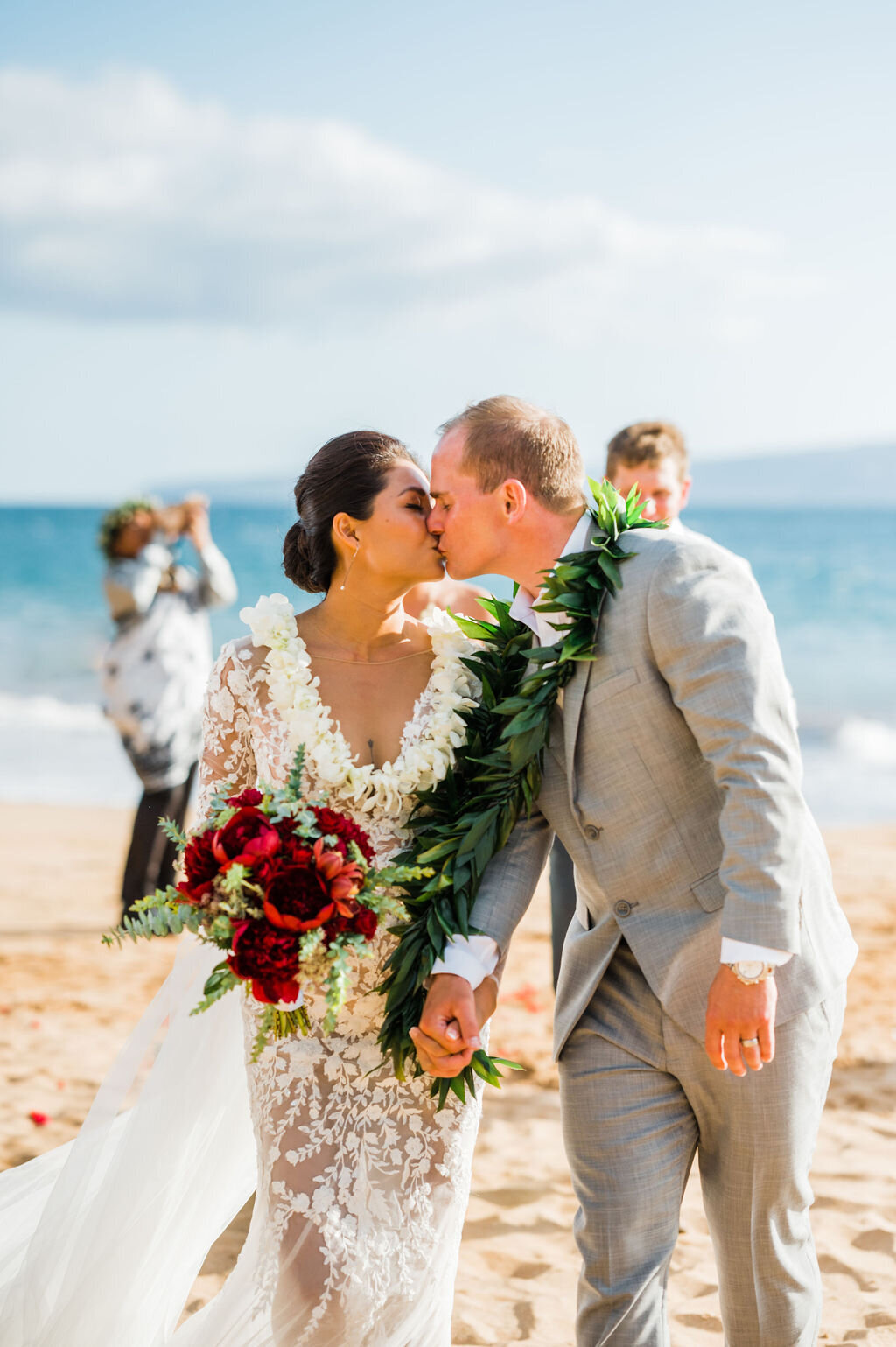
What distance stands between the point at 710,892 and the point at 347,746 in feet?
3.36

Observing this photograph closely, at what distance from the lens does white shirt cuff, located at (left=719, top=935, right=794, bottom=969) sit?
2.48 m

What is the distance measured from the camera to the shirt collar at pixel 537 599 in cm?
300

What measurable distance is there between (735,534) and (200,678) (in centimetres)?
4317

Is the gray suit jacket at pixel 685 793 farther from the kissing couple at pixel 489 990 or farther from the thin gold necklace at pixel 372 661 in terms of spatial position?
the thin gold necklace at pixel 372 661

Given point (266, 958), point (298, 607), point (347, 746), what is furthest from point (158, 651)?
point (266, 958)

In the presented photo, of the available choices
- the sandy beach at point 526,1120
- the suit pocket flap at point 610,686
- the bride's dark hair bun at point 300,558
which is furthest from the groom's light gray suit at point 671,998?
the sandy beach at point 526,1120

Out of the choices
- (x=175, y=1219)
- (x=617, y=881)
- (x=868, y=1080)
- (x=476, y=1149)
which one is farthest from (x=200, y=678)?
(x=617, y=881)

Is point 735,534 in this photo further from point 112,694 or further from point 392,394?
point 112,694

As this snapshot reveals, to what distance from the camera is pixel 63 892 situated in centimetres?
1052

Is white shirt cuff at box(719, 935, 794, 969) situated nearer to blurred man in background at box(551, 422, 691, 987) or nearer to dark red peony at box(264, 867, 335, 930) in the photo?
dark red peony at box(264, 867, 335, 930)

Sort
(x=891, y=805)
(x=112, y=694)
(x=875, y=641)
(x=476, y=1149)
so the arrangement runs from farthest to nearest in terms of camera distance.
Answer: (x=875, y=641) < (x=891, y=805) < (x=112, y=694) < (x=476, y=1149)

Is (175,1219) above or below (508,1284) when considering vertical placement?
above

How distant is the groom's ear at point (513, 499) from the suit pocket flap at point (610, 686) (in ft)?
1.68

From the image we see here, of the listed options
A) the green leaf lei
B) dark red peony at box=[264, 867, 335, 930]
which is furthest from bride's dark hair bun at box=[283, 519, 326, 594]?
dark red peony at box=[264, 867, 335, 930]
